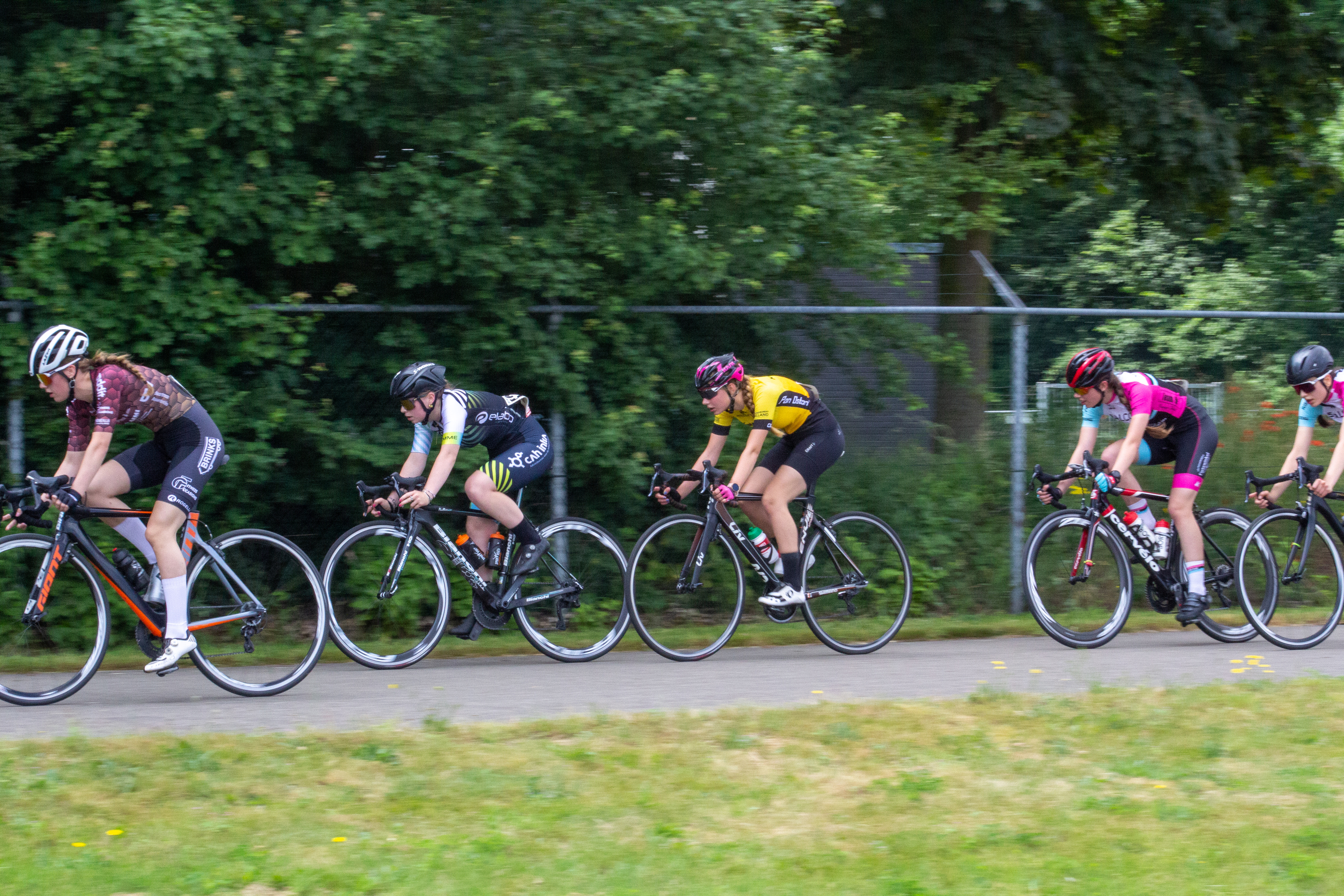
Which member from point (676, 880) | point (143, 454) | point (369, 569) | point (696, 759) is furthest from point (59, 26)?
point (676, 880)

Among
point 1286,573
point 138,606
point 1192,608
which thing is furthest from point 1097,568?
point 138,606

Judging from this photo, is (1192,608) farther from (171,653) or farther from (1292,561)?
(171,653)

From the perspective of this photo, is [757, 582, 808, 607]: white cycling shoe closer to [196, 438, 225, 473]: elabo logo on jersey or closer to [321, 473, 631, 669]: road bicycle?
[321, 473, 631, 669]: road bicycle

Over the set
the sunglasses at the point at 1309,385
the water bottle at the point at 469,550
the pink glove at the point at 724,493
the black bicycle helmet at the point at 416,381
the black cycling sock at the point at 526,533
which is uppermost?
the sunglasses at the point at 1309,385

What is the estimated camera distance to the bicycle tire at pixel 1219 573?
874 cm

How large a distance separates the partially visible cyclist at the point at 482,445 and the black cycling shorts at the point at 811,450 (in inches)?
57.6

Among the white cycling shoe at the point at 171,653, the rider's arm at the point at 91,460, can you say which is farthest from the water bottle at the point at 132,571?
the rider's arm at the point at 91,460

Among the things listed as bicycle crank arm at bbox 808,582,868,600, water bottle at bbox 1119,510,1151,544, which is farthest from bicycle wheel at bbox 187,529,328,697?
water bottle at bbox 1119,510,1151,544

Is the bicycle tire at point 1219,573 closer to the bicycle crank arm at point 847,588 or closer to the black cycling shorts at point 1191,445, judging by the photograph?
the black cycling shorts at point 1191,445

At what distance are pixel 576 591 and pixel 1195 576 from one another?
157 inches

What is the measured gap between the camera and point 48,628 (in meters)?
7.40

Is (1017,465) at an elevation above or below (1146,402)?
below

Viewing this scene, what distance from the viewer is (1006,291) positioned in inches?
384

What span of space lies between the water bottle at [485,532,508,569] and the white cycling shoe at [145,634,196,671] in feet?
6.08
